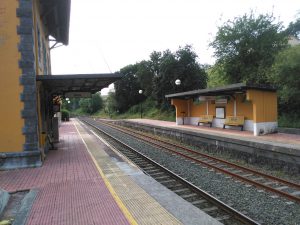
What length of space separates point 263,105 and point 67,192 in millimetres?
11499

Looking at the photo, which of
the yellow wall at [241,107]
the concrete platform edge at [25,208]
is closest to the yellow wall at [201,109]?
the yellow wall at [241,107]

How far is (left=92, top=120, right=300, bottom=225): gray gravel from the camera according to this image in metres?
5.97

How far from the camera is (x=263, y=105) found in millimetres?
15289

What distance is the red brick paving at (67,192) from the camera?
17.3 ft

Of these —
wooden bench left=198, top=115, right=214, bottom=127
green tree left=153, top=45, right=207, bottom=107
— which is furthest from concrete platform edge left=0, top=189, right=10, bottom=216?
green tree left=153, top=45, right=207, bottom=107

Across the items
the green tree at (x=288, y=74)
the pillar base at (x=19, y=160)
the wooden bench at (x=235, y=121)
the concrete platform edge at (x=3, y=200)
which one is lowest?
the concrete platform edge at (x=3, y=200)

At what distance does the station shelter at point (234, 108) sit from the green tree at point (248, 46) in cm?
428

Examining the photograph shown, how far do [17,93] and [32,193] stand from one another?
402cm

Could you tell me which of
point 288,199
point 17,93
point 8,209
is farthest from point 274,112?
point 8,209

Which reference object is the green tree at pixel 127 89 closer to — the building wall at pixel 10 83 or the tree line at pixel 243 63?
the tree line at pixel 243 63

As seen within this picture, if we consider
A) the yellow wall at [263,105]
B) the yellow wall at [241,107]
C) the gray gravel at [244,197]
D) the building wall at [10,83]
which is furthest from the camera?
the yellow wall at [241,107]

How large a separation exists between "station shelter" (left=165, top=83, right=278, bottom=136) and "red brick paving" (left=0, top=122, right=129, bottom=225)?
8533 mm

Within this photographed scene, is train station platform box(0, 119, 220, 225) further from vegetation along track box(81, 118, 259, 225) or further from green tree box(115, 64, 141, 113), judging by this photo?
green tree box(115, 64, 141, 113)

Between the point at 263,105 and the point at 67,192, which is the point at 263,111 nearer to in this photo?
the point at 263,105
